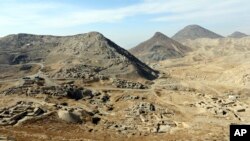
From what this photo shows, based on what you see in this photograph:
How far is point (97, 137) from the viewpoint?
180 feet

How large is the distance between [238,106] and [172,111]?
14.7 meters

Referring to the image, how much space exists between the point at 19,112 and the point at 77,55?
68.3 m

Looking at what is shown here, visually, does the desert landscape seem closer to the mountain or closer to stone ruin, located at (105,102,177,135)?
stone ruin, located at (105,102,177,135)

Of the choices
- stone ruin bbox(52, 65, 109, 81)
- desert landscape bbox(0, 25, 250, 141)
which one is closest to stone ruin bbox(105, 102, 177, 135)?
desert landscape bbox(0, 25, 250, 141)

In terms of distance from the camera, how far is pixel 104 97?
273ft

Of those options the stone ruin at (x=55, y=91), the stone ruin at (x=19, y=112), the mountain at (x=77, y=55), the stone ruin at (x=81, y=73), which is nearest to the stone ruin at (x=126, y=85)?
the stone ruin at (x=81, y=73)

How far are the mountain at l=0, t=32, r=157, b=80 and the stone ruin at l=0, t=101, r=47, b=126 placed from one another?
36598mm

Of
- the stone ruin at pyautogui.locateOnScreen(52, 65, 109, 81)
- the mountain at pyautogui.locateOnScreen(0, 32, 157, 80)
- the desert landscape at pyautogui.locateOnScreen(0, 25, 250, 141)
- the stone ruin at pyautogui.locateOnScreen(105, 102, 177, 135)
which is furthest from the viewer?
the mountain at pyautogui.locateOnScreen(0, 32, 157, 80)

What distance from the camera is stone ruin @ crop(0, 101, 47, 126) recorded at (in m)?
58.5

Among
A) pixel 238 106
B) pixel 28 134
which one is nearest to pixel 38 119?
pixel 28 134

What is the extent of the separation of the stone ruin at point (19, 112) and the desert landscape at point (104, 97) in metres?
0.15

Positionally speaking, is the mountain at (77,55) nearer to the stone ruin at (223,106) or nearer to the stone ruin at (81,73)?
the stone ruin at (81,73)

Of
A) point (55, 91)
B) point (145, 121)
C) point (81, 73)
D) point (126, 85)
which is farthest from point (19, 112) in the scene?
point (81, 73)

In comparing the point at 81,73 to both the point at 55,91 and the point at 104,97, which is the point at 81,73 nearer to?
the point at 104,97
